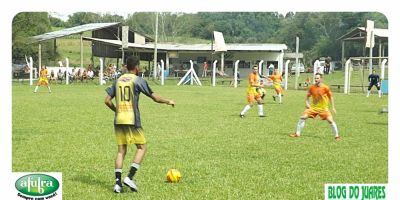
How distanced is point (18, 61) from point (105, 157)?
78.9 inches

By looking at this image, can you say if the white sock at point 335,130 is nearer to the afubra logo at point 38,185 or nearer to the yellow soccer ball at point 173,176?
the yellow soccer ball at point 173,176

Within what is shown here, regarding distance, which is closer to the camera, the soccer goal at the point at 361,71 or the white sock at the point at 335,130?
the soccer goal at the point at 361,71

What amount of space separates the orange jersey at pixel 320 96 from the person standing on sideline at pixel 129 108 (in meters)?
4.80

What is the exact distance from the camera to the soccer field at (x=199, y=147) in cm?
853

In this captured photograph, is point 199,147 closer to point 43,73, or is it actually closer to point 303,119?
point 303,119

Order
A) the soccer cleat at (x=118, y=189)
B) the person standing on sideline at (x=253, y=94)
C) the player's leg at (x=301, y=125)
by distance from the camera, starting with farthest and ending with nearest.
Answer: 1. the person standing on sideline at (x=253, y=94)
2. the player's leg at (x=301, y=125)
3. the soccer cleat at (x=118, y=189)

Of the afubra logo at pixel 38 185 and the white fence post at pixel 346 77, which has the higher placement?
the white fence post at pixel 346 77

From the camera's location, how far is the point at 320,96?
1248 centimetres

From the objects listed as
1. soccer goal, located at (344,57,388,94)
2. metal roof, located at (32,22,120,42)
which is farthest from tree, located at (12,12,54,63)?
soccer goal, located at (344,57,388,94)

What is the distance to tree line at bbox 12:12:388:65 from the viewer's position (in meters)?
8.67

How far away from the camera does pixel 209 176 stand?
9.06 metres

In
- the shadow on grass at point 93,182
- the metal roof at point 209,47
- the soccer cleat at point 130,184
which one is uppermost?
the metal roof at point 209,47

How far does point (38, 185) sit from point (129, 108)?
1532mm

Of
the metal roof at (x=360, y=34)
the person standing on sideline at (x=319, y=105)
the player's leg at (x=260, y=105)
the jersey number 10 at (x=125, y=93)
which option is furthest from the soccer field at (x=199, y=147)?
the metal roof at (x=360, y=34)
